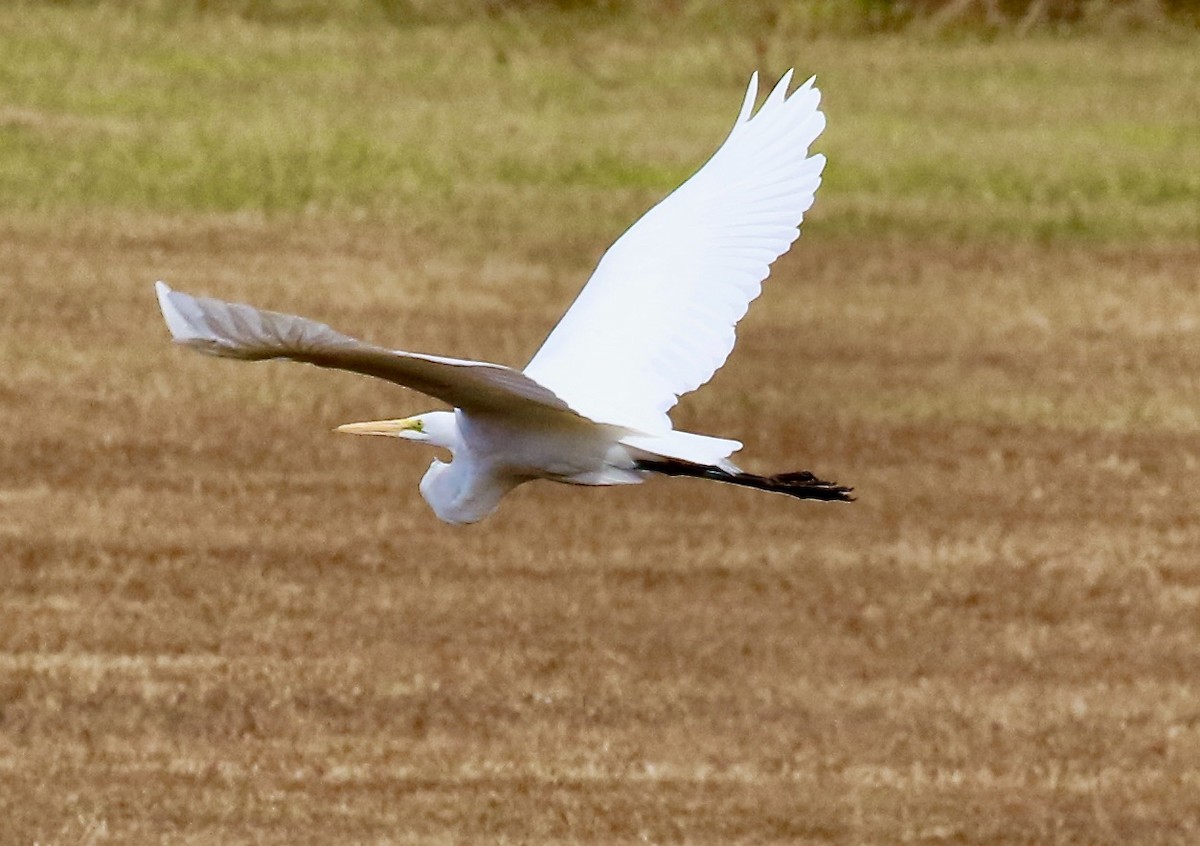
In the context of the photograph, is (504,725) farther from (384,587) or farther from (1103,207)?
(1103,207)

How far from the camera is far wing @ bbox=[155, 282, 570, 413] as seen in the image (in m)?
3.68

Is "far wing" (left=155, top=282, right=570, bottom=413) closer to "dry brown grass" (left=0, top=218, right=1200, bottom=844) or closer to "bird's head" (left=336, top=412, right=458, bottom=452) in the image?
"bird's head" (left=336, top=412, right=458, bottom=452)

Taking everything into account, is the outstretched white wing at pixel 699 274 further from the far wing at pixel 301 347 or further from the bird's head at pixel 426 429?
the far wing at pixel 301 347

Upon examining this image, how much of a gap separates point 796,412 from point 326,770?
15.4ft

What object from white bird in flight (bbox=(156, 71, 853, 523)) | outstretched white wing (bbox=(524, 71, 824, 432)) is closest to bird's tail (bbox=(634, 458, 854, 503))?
white bird in flight (bbox=(156, 71, 853, 523))

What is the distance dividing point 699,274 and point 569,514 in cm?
315

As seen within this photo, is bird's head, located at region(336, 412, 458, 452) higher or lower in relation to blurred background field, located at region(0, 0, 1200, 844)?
higher

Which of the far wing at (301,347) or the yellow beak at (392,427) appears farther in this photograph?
the yellow beak at (392,427)

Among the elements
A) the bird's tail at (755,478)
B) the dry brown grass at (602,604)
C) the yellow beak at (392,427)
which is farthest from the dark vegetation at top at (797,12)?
the bird's tail at (755,478)

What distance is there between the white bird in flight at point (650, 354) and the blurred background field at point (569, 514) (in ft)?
2.85

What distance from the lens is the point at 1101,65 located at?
2191 centimetres

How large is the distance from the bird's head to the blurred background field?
823mm

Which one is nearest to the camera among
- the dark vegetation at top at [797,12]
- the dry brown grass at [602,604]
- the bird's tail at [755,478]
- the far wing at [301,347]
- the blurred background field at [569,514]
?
the far wing at [301,347]

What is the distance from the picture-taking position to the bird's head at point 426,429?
541 cm
